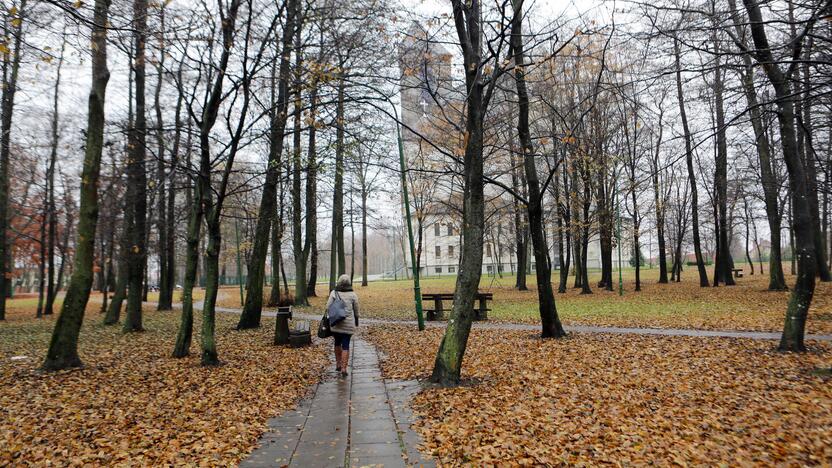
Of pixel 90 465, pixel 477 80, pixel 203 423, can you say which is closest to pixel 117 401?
pixel 203 423

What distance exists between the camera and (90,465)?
4227 mm

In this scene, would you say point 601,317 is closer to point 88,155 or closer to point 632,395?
point 632,395

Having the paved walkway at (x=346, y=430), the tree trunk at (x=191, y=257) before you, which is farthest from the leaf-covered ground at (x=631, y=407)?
the tree trunk at (x=191, y=257)

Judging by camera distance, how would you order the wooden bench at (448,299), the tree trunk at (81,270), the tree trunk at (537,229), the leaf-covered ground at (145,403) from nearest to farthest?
the leaf-covered ground at (145,403)
the tree trunk at (81,270)
the tree trunk at (537,229)
the wooden bench at (448,299)

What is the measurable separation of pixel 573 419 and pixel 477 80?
4574 millimetres

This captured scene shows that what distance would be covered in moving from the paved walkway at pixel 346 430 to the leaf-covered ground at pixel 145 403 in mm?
285

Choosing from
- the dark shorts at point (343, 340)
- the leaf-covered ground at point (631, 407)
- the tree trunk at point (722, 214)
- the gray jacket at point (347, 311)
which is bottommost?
the leaf-covered ground at point (631, 407)

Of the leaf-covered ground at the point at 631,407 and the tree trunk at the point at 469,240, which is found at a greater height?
the tree trunk at the point at 469,240

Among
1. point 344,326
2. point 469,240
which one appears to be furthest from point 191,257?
point 469,240

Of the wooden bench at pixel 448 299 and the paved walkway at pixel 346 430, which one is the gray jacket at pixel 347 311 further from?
the wooden bench at pixel 448 299

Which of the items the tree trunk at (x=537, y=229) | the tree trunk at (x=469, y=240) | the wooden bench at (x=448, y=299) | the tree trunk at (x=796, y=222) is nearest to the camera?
the tree trunk at (x=469, y=240)

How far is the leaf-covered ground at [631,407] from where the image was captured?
4211 mm

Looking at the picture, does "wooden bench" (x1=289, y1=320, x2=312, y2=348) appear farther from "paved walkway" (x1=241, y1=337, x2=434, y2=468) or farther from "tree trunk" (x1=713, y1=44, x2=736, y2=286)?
"tree trunk" (x1=713, y1=44, x2=736, y2=286)

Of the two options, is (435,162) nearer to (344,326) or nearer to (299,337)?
(299,337)
